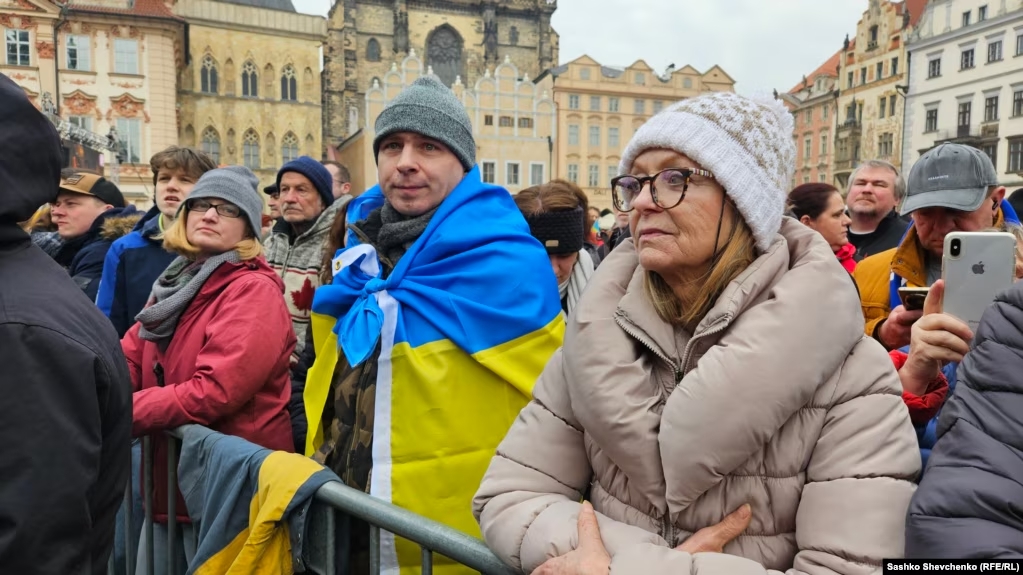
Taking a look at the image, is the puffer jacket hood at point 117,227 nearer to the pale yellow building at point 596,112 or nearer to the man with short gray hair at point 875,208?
the man with short gray hair at point 875,208

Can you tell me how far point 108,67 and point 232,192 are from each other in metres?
38.6

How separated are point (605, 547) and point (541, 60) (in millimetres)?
69072

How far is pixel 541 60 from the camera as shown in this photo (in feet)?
220

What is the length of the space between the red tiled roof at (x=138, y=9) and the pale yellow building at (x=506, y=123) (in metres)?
14.8

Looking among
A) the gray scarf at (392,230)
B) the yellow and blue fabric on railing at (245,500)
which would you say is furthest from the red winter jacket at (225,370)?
the gray scarf at (392,230)

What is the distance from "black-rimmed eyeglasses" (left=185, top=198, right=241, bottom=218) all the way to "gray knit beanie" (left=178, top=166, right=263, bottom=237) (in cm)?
2

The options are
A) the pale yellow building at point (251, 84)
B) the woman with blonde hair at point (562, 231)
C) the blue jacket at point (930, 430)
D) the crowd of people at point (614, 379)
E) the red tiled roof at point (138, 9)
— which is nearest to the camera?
the crowd of people at point (614, 379)

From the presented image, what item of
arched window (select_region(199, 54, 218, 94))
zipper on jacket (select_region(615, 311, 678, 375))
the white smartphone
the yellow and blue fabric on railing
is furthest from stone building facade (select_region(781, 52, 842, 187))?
zipper on jacket (select_region(615, 311, 678, 375))

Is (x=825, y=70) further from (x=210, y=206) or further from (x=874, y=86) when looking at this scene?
(x=210, y=206)

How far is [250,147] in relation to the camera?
152ft

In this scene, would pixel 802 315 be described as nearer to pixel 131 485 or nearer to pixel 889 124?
pixel 131 485

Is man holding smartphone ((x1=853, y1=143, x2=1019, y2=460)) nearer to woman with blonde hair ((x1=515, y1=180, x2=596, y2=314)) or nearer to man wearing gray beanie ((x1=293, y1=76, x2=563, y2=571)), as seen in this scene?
man wearing gray beanie ((x1=293, y1=76, x2=563, y2=571))

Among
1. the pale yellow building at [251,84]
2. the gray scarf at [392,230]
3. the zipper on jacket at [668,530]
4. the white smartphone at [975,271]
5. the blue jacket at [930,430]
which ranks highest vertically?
the pale yellow building at [251,84]

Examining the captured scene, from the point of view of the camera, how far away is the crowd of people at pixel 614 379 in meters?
1.33
